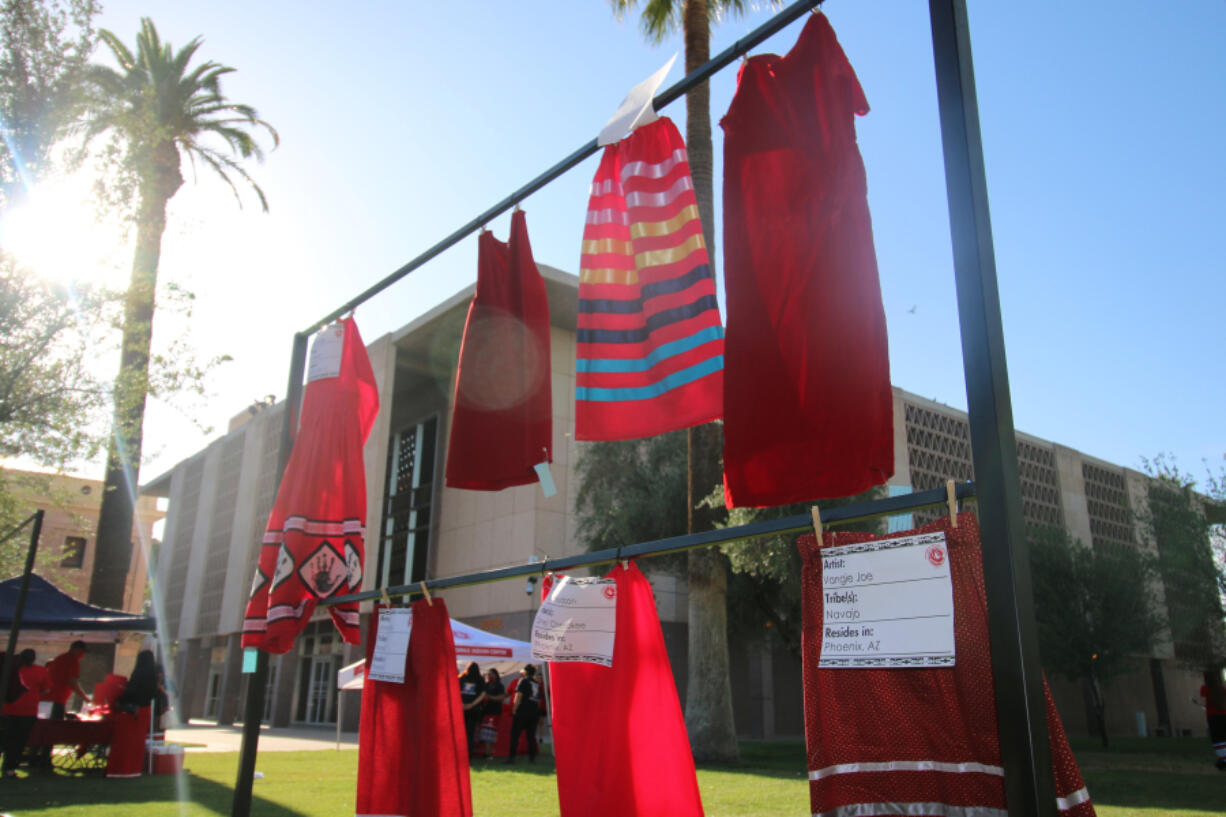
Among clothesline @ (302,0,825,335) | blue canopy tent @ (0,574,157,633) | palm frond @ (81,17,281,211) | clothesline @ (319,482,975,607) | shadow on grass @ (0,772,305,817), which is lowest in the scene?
shadow on grass @ (0,772,305,817)

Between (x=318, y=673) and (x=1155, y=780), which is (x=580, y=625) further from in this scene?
(x=318, y=673)

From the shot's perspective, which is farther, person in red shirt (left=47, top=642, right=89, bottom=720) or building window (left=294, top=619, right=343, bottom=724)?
building window (left=294, top=619, right=343, bottom=724)

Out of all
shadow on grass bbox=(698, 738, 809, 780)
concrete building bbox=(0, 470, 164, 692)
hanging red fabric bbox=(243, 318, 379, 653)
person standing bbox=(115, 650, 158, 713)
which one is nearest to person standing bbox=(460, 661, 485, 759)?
shadow on grass bbox=(698, 738, 809, 780)

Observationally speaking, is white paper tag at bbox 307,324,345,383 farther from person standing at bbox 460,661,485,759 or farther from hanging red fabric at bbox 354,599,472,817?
person standing at bbox 460,661,485,759

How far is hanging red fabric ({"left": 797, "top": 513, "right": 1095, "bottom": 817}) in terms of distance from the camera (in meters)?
2.29

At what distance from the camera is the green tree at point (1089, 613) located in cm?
2633

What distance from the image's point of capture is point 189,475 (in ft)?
142

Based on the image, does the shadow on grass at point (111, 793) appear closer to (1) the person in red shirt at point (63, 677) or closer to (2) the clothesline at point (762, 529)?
(1) the person in red shirt at point (63, 677)

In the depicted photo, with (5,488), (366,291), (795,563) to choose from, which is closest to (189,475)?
(5,488)

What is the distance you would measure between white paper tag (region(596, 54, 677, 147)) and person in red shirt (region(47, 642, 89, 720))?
41.7ft

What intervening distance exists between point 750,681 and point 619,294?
25.8 meters

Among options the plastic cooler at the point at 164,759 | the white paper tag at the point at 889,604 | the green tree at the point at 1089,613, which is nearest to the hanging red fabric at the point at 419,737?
the white paper tag at the point at 889,604

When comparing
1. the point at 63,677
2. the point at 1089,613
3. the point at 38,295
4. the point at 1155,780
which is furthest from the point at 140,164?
the point at 1089,613

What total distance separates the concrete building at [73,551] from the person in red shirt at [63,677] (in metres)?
0.35
